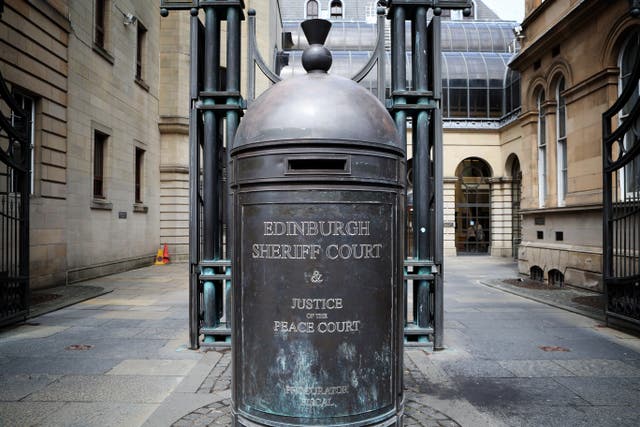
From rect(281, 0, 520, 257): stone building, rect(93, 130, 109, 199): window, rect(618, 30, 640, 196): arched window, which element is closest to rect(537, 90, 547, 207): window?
rect(618, 30, 640, 196): arched window

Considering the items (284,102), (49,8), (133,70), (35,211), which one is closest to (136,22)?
(133,70)

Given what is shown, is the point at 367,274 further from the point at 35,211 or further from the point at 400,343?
the point at 35,211

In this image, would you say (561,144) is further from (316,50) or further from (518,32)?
(316,50)

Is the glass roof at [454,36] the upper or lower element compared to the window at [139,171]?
upper

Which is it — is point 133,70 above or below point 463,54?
below

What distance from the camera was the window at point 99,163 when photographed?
15742 mm

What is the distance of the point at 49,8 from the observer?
→ 41.1 ft

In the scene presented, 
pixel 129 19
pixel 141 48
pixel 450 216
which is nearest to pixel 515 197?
pixel 450 216

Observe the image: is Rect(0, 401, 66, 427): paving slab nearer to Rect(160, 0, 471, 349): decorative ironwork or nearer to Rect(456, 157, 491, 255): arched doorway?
Rect(160, 0, 471, 349): decorative ironwork

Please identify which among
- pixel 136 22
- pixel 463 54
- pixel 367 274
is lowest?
pixel 367 274

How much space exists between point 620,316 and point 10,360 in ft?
28.1

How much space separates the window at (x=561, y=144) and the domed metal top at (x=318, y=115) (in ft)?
41.8

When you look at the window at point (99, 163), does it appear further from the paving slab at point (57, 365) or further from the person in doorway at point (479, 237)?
the person in doorway at point (479, 237)

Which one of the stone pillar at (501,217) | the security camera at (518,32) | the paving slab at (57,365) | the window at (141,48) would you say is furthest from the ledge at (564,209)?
the window at (141,48)
